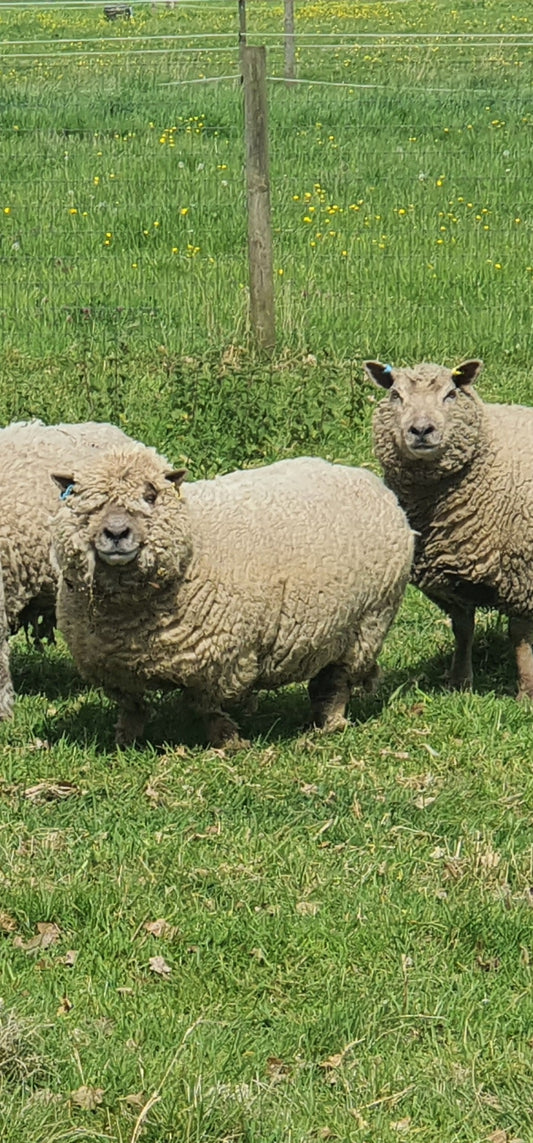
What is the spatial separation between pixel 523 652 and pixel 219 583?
1505mm

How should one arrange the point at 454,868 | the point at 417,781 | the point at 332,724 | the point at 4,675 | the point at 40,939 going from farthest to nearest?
1. the point at 4,675
2. the point at 332,724
3. the point at 417,781
4. the point at 454,868
5. the point at 40,939

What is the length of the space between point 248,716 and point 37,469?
140 cm

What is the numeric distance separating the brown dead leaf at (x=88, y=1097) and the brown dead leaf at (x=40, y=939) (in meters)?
0.75

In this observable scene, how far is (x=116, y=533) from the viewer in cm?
534

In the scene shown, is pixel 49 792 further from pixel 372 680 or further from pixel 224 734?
pixel 372 680

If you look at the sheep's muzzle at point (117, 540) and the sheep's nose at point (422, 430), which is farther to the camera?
the sheep's nose at point (422, 430)

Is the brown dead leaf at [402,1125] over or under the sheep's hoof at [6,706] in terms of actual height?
over

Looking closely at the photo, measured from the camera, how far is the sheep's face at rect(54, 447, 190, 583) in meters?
5.38

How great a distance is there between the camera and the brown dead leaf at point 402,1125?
3.66 m

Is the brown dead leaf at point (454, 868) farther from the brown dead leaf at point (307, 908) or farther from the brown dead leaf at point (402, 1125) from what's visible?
the brown dead leaf at point (402, 1125)

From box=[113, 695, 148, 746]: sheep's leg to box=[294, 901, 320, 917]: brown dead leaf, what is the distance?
1.35 metres

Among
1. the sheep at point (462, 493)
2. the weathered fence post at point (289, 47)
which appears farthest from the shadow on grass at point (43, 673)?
the weathered fence post at point (289, 47)

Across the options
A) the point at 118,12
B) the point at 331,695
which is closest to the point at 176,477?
the point at 331,695

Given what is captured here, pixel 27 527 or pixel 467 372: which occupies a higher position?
pixel 467 372
